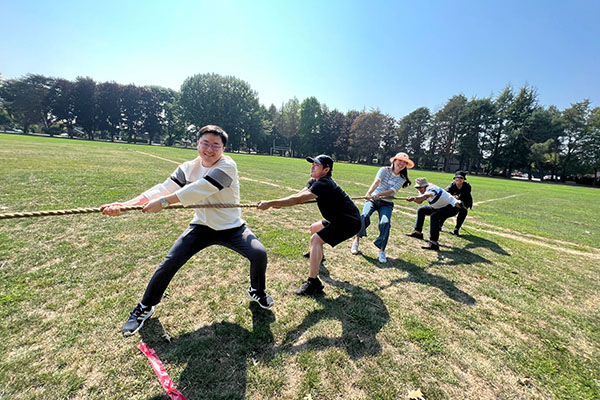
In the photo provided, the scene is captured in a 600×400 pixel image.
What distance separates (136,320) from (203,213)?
1.40 metres

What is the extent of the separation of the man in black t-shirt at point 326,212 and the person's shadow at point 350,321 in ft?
1.46

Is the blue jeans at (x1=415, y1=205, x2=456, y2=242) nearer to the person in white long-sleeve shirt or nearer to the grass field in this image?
the grass field

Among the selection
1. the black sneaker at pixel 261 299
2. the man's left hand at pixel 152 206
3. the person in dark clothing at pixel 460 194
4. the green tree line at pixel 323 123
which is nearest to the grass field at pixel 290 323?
the black sneaker at pixel 261 299

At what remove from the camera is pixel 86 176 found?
11.0m

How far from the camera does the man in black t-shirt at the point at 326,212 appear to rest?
3.60m

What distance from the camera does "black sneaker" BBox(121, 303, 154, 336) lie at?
8.97 feet

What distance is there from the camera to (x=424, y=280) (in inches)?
182

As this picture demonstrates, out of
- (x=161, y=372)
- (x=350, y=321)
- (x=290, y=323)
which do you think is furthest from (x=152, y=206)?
(x=350, y=321)

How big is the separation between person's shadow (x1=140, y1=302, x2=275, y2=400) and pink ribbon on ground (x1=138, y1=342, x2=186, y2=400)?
6cm

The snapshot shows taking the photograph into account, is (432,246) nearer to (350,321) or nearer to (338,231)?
(338,231)

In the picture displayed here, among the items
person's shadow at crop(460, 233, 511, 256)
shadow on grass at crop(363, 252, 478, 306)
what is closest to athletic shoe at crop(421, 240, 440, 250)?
person's shadow at crop(460, 233, 511, 256)

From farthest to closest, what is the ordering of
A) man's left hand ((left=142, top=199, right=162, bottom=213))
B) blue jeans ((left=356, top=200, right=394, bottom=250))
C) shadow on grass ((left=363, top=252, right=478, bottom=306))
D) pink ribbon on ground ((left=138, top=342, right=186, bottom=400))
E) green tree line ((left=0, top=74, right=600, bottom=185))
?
green tree line ((left=0, top=74, right=600, bottom=185)) → blue jeans ((left=356, top=200, right=394, bottom=250)) → shadow on grass ((left=363, top=252, right=478, bottom=306)) → man's left hand ((left=142, top=199, right=162, bottom=213)) → pink ribbon on ground ((left=138, top=342, right=186, bottom=400))

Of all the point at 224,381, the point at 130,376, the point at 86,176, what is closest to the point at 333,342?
the point at 224,381

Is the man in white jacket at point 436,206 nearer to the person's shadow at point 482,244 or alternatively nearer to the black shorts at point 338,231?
the person's shadow at point 482,244
